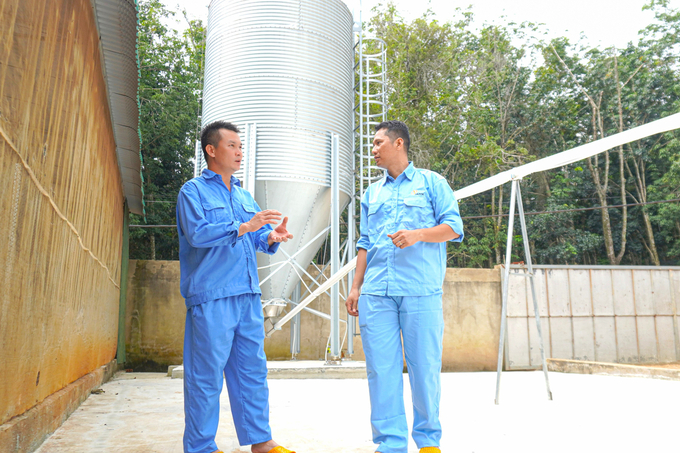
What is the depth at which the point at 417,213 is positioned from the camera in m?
2.59

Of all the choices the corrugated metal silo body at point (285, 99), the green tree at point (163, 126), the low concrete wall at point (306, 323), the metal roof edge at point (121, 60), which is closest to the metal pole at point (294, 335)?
the low concrete wall at point (306, 323)

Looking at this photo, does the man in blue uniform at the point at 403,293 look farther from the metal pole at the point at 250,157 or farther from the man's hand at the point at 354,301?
the metal pole at the point at 250,157

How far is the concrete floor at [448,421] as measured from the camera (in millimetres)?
2721

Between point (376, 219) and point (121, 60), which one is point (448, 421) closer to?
point (376, 219)

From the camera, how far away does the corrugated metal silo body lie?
6.94 m

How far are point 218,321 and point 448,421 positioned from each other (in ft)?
6.24

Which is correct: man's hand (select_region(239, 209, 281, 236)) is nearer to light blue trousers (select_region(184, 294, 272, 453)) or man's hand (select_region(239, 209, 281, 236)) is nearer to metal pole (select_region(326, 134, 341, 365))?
light blue trousers (select_region(184, 294, 272, 453))

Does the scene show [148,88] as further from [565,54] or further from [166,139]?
[565,54]

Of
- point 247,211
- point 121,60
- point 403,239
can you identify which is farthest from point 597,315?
point 121,60

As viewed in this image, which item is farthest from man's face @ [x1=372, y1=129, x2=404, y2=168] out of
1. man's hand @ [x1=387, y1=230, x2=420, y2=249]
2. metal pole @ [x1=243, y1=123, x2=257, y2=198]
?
metal pole @ [x1=243, y1=123, x2=257, y2=198]

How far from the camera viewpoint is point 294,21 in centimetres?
729

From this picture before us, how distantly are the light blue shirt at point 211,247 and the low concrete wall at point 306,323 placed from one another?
681cm

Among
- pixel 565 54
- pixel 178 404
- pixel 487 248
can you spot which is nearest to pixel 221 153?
pixel 178 404

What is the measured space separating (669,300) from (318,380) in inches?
298
